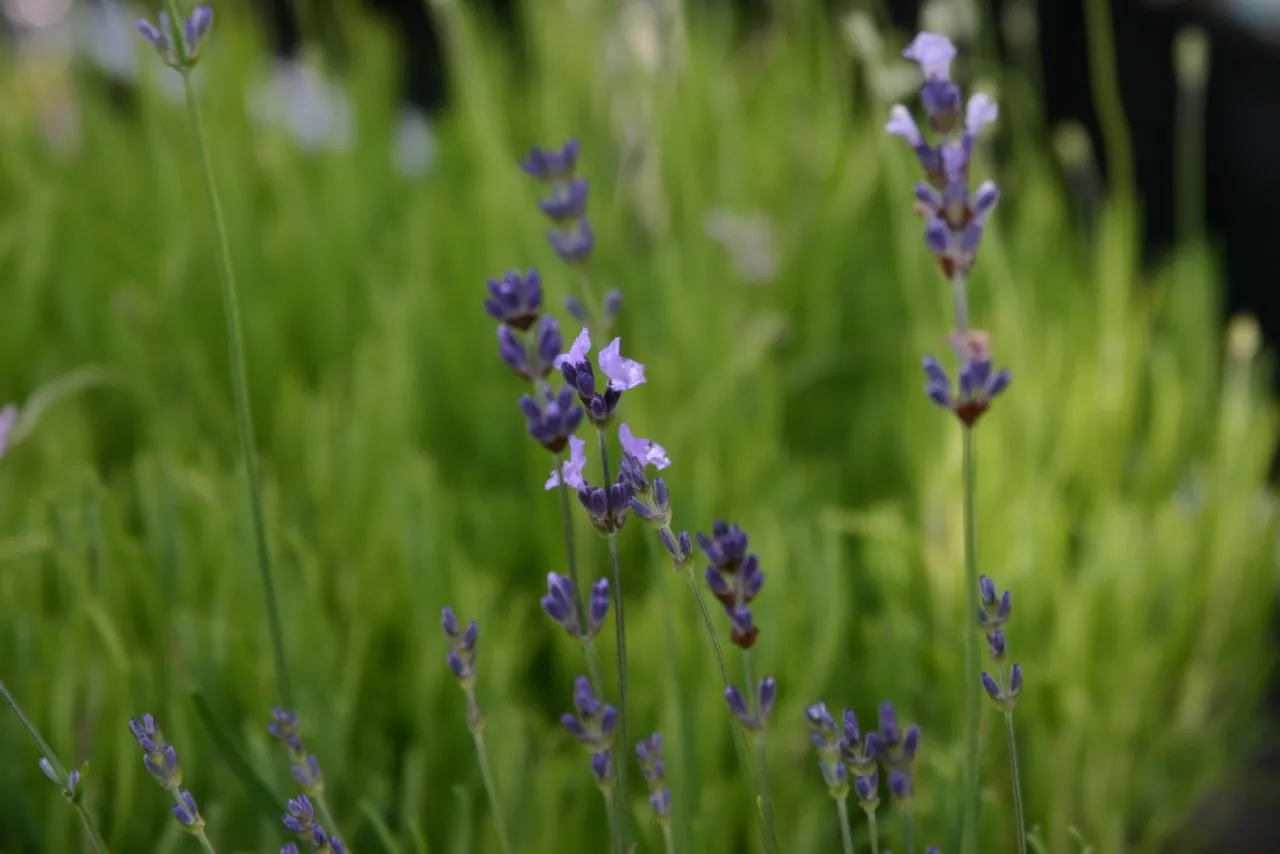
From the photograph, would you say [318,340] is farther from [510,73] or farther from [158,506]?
[510,73]

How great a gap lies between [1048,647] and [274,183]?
1.64 metres

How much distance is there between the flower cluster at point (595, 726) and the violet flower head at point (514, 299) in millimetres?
256

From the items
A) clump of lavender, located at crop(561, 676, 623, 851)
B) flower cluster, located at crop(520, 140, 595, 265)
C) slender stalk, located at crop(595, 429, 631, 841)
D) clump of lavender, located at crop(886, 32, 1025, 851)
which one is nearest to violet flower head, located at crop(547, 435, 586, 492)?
slender stalk, located at crop(595, 429, 631, 841)

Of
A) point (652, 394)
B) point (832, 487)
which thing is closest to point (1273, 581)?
point (832, 487)

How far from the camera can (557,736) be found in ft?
4.50

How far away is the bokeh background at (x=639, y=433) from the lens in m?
1.35

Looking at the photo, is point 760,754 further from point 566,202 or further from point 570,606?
point 566,202

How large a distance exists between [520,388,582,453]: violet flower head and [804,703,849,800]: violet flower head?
9.3 inches

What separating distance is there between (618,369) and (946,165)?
282mm

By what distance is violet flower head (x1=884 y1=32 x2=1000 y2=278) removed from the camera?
83 cm

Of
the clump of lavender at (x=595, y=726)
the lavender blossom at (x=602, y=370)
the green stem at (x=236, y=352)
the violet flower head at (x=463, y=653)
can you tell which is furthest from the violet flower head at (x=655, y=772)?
the green stem at (x=236, y=352)

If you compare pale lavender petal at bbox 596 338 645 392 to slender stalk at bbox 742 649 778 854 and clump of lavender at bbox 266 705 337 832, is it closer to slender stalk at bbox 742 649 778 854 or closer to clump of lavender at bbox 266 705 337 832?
slender stalk at bbox 742 649 778 854

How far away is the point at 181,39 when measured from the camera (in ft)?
2.98

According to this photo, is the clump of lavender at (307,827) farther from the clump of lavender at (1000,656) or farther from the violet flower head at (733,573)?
the clump of lavender at (1000,656)
